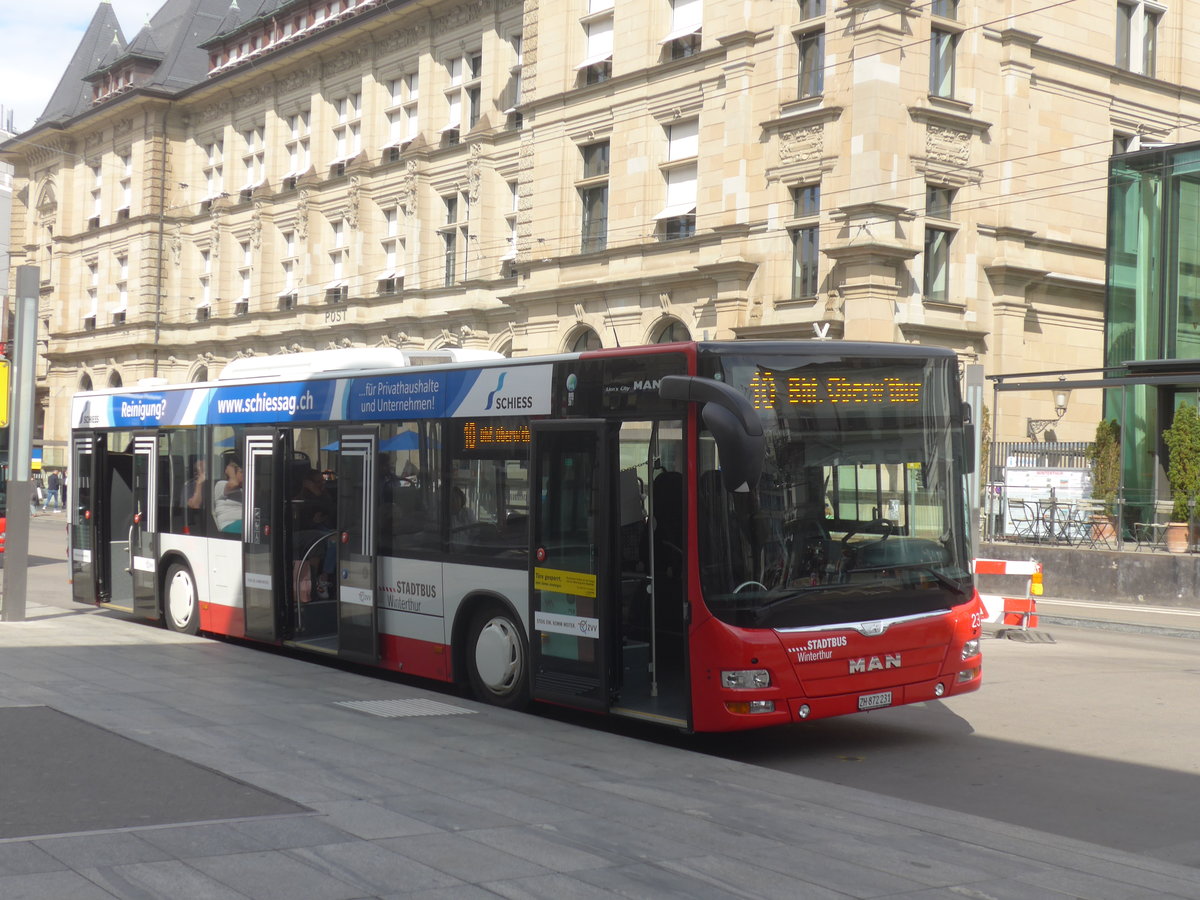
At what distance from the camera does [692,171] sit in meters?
32.2

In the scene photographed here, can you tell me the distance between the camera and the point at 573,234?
115 ft

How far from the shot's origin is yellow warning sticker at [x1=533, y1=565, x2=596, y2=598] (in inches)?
382

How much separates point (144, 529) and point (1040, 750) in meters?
10.4

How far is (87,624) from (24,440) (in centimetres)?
212

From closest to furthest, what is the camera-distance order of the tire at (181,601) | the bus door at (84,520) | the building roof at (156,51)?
the tire at (181,601)
the bus door at (84,520)
the building roof at (156,51)

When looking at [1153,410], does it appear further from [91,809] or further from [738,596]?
[91,809]

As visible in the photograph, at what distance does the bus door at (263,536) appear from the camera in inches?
530

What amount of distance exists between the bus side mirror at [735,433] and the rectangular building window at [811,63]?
22114 mm

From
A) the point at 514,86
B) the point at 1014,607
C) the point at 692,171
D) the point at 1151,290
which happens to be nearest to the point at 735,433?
the point at 1014,607

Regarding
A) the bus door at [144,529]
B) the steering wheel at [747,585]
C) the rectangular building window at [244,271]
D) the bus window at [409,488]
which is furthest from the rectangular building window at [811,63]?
the rectangular building window at [244,271]

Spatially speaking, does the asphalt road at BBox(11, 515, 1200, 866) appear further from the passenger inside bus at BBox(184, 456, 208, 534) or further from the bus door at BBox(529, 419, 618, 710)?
the passenger inside bus at BBox(184, 456, 208, 534)

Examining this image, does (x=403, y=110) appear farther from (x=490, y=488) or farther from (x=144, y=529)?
(x=490, y=488)

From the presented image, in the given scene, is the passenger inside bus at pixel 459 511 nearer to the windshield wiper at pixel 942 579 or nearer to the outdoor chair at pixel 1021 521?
the windshield wiper at pixel 942 579

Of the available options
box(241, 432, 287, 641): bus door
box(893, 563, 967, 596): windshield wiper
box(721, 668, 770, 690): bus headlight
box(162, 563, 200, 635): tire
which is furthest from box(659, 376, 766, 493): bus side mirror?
box(162, 563, 200, 635): tire
